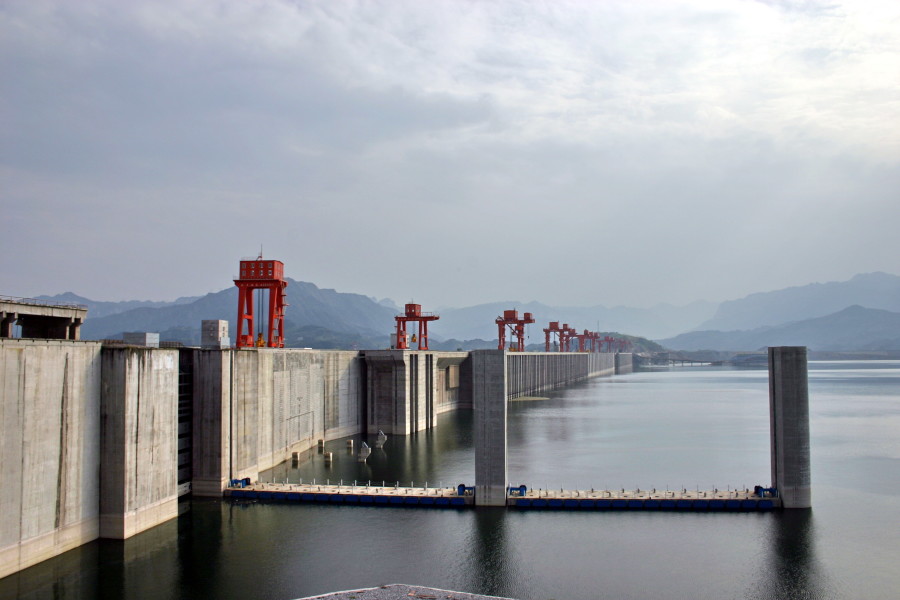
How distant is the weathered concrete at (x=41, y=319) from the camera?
112ft

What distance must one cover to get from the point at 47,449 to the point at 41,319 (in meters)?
12.1

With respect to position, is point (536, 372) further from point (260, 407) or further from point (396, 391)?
point (260, 407)

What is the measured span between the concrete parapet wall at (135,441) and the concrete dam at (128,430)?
0.05 meters

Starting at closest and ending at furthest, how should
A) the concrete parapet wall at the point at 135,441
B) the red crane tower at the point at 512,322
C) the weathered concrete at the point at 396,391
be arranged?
the concrete parapet wall at the point at 135,441, the weathered concrete at the point at 396,391, the red crane tower at the point at 512,322

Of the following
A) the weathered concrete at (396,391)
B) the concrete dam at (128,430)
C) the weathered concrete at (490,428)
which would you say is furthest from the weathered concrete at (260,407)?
the weathered concrete at (490,428)

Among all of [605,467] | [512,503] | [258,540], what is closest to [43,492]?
[258,540]

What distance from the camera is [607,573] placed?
30.7 metres

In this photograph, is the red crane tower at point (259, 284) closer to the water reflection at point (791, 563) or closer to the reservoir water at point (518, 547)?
the reservoir water at point (518, 547)

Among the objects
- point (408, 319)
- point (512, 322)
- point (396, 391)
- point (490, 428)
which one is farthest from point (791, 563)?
point (512, 322)

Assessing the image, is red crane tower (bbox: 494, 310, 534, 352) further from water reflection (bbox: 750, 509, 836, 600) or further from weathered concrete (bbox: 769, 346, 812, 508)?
water reflection (bbox: 750, 509, 836, 600)

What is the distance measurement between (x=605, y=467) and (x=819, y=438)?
3272cm

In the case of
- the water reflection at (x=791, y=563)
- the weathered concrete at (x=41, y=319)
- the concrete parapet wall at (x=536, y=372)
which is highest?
the weathered concrete at (x=41, y=319)

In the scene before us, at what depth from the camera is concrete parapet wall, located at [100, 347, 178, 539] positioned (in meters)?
33.4

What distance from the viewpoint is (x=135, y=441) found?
3425 cm
